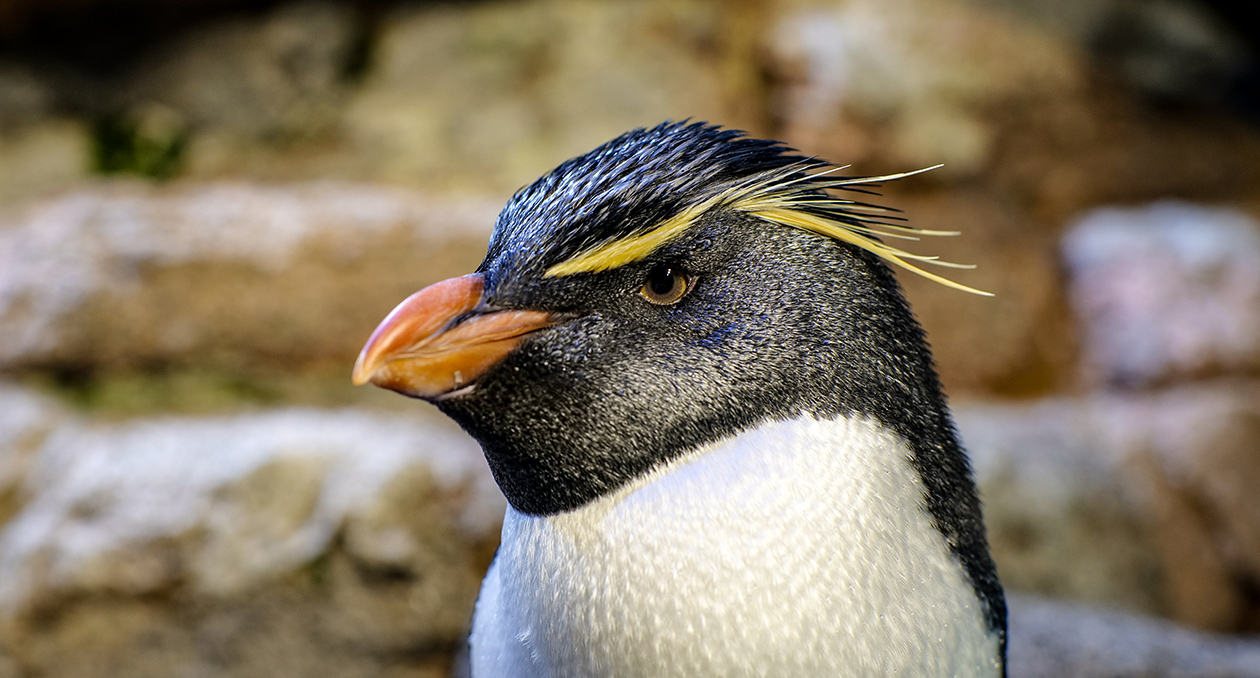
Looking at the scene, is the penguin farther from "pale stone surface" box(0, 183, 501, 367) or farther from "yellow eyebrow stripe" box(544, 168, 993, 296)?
"pale stone surface" box(0, 183, 501, 367)

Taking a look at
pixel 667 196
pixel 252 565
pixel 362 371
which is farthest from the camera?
pixel 252 565

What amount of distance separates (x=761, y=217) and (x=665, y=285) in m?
0.14

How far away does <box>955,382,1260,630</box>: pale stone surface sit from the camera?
2574mm

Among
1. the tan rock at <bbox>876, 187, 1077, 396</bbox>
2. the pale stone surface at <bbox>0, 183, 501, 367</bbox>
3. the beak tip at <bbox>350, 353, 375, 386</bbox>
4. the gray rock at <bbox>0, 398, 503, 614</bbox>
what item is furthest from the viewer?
the tan rock at <bbox>876, 187, 1077, 396</bbox>

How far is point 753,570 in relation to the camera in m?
0.89

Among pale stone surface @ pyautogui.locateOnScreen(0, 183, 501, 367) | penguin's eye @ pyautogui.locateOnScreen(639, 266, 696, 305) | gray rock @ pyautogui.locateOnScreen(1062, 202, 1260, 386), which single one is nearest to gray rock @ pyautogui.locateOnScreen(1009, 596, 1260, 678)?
gray rock @ pyautogui.locateOnScreen(1062, 202, 1260, 386)

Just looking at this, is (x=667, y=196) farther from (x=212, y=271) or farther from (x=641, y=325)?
(x=212, y=271)

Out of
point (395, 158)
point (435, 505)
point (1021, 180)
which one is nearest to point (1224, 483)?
point (1021, 180)

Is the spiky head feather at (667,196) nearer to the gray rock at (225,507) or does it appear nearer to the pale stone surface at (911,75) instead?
the gray rock at (225,507)

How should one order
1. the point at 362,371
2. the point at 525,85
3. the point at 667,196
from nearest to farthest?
the point at 362,371, the point at 667,196, the point at 525,85

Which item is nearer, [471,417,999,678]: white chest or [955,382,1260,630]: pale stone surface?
[471,417,999,678]: white chest

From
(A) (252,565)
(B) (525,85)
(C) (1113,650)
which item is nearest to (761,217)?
(C) (1113,650)

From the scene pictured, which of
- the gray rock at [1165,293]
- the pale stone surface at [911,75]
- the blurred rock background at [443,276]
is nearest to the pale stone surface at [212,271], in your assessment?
the blurred rock background at [443,276]

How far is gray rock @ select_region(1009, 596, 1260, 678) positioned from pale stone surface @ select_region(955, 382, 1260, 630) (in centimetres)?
39
